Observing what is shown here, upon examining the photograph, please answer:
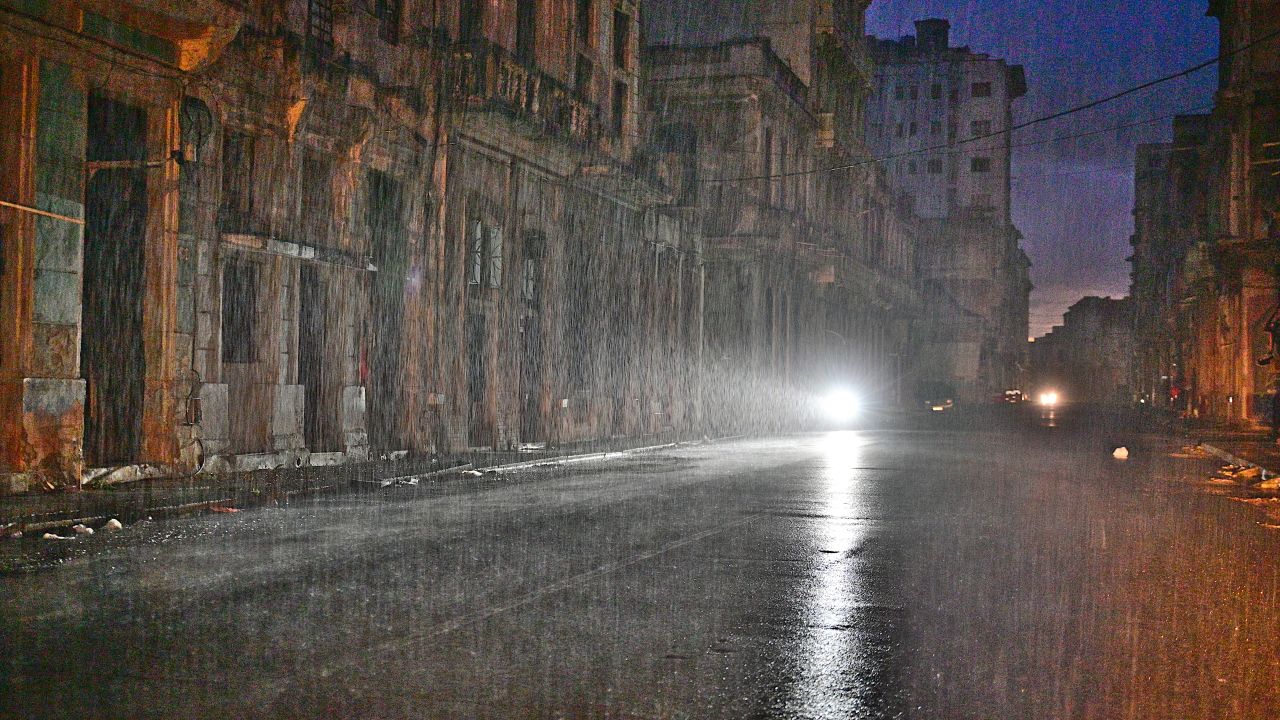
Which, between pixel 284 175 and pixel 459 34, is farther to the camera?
pixel 459 34

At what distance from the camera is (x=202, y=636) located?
6.84m

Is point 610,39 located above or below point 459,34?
Result: above

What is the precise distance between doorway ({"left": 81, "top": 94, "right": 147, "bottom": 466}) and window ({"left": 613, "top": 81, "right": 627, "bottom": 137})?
1852cm

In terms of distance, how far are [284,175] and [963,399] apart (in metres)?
90.6

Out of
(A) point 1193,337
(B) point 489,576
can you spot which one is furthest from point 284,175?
(A) point 1193,337

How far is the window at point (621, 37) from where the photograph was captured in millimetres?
34344

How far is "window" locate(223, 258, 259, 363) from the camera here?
1878 centimetres

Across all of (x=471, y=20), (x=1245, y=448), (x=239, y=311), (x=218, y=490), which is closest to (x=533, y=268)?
(x=471, y=20)

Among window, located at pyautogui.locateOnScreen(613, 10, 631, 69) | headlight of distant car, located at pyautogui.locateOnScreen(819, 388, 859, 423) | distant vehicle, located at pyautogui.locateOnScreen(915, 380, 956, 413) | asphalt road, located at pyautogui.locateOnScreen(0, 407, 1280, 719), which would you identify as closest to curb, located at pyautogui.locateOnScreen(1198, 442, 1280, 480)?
asphalt road, located at pyautogui.locateOnScreen(0, 407, 1280, 719)

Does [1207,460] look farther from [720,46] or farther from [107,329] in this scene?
[720,46]

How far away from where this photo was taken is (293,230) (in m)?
19.9

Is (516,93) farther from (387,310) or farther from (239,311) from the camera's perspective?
(239,311)

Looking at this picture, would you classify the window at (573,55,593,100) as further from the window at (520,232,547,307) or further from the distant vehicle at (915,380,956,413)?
the distant vehicle at (915,380,956,413)

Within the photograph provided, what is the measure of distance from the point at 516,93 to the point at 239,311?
8.67m
